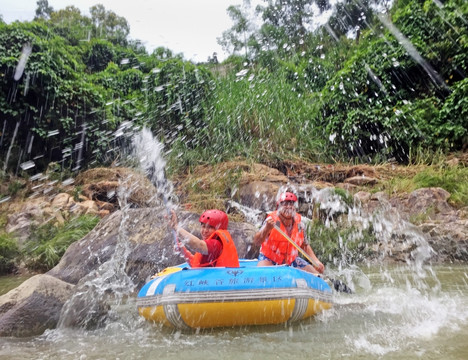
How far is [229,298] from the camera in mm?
3686

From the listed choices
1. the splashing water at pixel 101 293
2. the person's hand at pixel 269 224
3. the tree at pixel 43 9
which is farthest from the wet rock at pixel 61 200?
the tree at pixel 43 9

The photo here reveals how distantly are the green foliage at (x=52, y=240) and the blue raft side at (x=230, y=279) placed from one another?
391cm

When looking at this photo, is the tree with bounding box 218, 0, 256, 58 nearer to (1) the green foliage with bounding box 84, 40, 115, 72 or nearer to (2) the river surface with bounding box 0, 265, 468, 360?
(1) the green foliage with bounding box 84, 40, 115, 72

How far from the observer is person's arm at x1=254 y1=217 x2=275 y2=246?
4.38m

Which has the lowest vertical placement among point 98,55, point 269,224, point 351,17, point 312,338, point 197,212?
point 312,338

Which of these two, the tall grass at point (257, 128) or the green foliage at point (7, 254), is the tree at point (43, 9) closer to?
the tall grass at point (257, 128)

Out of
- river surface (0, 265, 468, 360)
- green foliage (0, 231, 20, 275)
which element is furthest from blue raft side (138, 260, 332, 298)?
green foliage (0, 231, 20, 275)

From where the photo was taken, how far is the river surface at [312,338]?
10.3 feet

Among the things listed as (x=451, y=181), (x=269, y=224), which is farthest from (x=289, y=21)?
(x=269, y=224)

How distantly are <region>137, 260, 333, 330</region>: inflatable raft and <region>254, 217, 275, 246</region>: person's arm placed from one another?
1.91 ft

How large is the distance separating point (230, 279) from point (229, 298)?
0.52 feet

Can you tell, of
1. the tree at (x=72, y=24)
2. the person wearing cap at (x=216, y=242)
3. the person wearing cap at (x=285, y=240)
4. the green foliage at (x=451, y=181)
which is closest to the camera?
the person wearing cap at (x=216, y=242)

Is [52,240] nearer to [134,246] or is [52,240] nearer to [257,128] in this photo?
[134,246]

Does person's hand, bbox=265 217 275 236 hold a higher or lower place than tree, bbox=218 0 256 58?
lower
